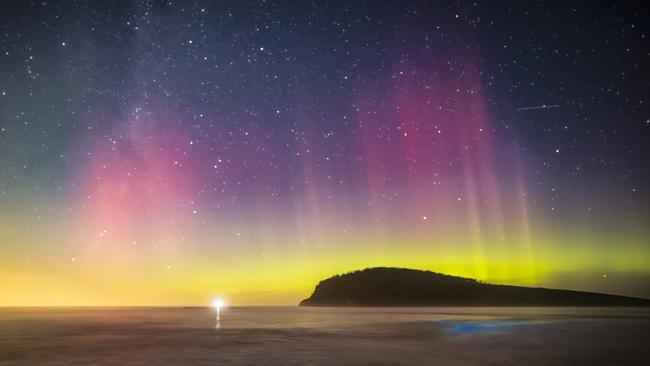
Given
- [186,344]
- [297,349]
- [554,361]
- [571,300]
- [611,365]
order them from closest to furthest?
1. [611,365]
2. [554,361]
3. [297,349]
4. [186,344]
5. [571,300]

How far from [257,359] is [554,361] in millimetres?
9240

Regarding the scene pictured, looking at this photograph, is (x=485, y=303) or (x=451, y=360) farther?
(x=485, y=303)

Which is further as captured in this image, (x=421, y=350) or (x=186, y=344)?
(x=186, y=344)

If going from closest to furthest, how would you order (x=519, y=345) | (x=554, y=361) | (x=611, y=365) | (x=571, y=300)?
(x=611, y=365) < (x=554, y=361) < (x=519, y=345) < (x=571, y=300)

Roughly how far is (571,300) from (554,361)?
192858 millimetres

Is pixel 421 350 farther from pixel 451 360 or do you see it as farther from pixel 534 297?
pixel 534 297

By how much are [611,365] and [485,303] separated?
186 metres

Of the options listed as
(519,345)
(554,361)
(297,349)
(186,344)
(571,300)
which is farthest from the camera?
(571,300)

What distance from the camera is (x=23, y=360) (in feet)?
57.7

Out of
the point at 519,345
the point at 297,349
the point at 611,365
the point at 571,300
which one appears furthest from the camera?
the point at 571,300

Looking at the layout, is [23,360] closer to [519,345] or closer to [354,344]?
[354,344]

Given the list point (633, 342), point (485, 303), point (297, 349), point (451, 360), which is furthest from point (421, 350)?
point (485, 303)

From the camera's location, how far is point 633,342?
23391 millimetres

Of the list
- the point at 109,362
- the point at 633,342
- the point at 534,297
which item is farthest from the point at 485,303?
the point at 109,362
